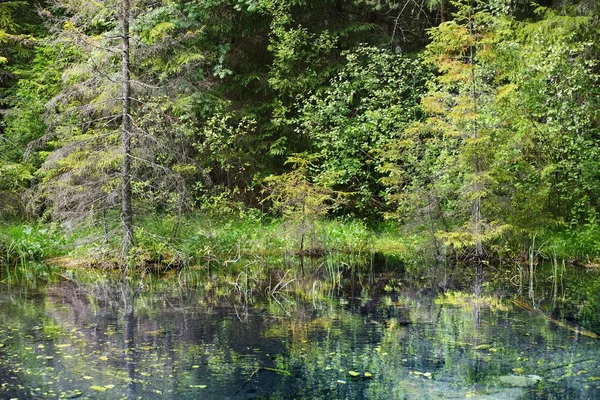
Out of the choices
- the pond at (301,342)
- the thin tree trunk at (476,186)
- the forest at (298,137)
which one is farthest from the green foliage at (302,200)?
the pond at (301,342)

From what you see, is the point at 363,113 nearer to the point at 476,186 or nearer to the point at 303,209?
the point at 303,209

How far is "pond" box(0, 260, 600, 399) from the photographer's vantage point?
5699 mm

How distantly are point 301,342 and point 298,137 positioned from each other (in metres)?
10.9

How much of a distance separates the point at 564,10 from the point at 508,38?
1.29 meters

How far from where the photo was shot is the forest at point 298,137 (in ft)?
39.5

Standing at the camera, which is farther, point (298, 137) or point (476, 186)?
point (298, 137)

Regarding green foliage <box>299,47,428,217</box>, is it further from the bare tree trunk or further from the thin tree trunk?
the bare tree trunk

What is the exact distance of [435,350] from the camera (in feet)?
22.4

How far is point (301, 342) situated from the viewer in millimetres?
7156

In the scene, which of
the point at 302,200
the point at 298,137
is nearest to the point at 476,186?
the point at 302,200

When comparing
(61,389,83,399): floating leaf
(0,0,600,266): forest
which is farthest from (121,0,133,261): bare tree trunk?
(61,389,83,399): floating leaf

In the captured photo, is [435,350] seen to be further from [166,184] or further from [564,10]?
[564,10]

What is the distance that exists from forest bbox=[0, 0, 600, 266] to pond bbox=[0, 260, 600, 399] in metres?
2.13

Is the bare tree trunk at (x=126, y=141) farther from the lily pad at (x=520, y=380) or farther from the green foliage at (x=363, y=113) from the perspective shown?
the lily pad at (x=520, y=380)
